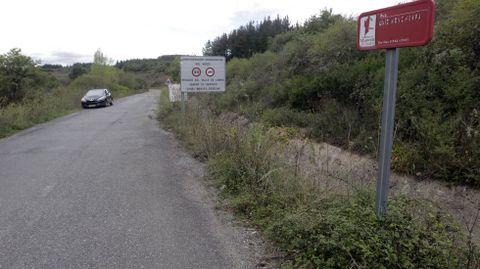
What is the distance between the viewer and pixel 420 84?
6.99m

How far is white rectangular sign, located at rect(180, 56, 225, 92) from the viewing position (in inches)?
413

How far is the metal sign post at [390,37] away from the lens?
97.2 inches

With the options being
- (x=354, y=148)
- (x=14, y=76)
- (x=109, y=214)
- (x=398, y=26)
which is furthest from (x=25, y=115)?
(x=398, y=26)

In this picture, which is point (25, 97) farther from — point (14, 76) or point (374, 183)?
point (374, 183)

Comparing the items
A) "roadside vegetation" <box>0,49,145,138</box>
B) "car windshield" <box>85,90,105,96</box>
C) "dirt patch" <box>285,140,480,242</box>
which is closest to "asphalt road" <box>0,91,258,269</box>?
"dirt patch" <box>285,140,480,242</box>

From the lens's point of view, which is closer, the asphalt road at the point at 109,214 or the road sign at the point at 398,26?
the road sign at the point at 398,26

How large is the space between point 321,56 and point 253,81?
4.02 meters

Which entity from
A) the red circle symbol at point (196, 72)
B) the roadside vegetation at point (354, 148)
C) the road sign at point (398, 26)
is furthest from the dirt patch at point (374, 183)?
the red circle symbol at point (196, 72)

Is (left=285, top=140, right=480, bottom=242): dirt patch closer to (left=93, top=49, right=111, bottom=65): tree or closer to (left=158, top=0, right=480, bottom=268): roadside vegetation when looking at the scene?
(left=158, top=0, right=480, bottom=268): roadside vegetation

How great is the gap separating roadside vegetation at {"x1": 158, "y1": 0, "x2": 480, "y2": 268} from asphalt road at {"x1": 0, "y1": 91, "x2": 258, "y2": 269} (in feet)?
1.85

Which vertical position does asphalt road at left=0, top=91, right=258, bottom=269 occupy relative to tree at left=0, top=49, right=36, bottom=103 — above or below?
below

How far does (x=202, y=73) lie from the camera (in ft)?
34.8

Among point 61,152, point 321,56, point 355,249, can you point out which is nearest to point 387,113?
point 355,249

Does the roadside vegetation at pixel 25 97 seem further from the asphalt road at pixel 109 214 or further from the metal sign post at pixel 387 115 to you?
the metal sign post at pixel 387 115
